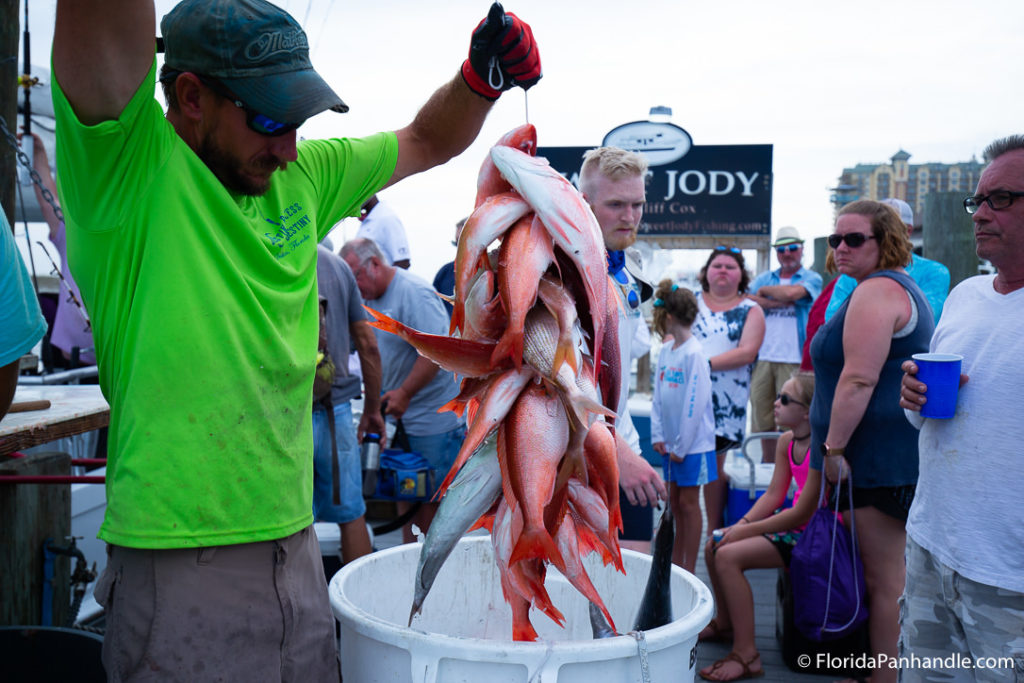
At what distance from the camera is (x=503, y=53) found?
5.33 feet

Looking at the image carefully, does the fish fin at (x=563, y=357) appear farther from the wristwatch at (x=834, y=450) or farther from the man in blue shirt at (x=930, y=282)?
the man in blue shirt at (x=930, y=282)

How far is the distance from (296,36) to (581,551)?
3.86 feet

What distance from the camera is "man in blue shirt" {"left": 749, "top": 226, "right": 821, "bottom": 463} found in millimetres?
6598

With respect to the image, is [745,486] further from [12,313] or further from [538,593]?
[12,313]

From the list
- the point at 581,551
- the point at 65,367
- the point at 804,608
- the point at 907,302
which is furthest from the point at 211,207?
the point at 65,367

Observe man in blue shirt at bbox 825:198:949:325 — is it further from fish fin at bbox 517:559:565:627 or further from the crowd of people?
fish fin at bbox 517:559:565:627

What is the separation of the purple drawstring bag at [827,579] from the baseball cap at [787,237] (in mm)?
4370

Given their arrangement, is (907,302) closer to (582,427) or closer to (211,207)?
(582,427)

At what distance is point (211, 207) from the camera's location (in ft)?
4.91

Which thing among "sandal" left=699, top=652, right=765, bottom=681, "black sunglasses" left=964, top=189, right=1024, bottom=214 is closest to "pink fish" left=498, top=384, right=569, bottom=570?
"black sunglasses" left=964, top=189, right=1024, bottom=214

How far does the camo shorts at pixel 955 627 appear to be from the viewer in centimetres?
215

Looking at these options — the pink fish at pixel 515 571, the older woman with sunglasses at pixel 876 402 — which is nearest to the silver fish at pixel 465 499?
the pink fish at pixel 515 571

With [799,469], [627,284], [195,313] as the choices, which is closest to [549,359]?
[195,313]

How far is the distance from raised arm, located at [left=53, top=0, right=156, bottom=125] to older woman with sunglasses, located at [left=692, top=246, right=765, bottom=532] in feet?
14.6
